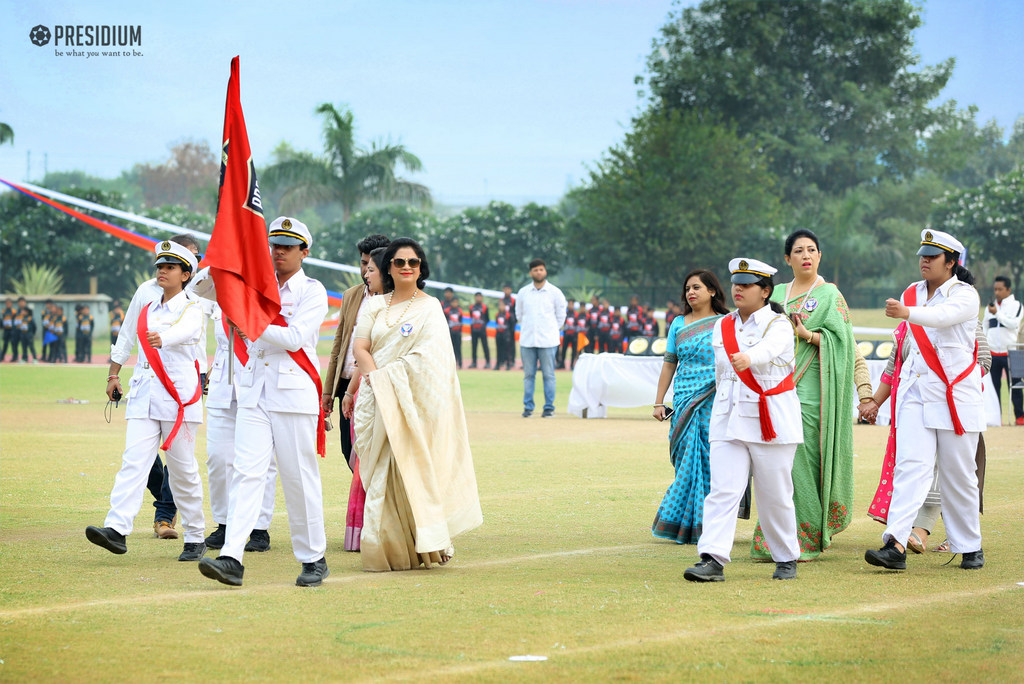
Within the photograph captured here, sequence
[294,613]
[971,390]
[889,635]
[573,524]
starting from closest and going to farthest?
[889,635], [294,613], [971,390], [573,524]

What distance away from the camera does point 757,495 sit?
6707 mm

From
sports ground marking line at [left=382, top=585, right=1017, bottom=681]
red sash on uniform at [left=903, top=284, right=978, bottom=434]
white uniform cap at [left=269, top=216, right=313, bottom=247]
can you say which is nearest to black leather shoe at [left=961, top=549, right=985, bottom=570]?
sports ground marking line at [left=382, top=585, right=1017, bottom=681]

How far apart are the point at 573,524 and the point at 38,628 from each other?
13.6ft

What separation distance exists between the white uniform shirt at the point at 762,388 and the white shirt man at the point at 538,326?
10147 mm

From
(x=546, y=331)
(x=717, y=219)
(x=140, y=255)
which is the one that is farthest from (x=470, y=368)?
(x=140, y=255)

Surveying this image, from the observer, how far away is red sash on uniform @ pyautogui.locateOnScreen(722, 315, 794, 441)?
647 cm

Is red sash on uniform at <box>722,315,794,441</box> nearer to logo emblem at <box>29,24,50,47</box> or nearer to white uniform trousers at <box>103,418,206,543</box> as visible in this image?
white uniform trousers at <box>103,418,206,543</box>

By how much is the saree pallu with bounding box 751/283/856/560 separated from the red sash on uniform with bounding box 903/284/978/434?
402 mm

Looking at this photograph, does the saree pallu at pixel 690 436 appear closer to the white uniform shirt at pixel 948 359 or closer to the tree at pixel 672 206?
the white uniform shirt at pixel 948 359

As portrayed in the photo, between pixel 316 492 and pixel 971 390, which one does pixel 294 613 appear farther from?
pixel 971 390

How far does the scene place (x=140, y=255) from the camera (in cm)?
4616

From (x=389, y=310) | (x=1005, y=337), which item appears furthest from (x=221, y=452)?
(x=1005, y=337)

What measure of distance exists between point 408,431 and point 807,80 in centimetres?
5015

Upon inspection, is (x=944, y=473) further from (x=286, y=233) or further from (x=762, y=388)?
(x=286, y=233)
